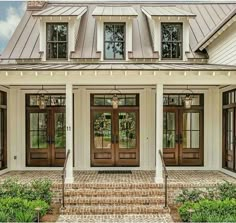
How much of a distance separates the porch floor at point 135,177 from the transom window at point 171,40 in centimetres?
415

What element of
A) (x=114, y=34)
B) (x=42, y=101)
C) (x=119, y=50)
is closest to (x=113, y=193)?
(x=42, y=101)

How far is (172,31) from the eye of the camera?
13.0m

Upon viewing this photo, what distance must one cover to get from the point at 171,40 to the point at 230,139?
4077mm

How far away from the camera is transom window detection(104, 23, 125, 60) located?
1281cm

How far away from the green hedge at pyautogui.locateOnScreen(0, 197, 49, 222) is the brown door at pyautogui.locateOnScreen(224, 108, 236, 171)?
6.07m

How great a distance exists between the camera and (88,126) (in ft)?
40.8

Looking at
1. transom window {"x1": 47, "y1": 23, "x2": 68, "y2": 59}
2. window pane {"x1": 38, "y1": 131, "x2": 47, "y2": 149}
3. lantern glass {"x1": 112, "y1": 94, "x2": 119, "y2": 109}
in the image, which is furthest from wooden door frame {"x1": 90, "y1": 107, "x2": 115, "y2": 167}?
transom window {"x1": 47, "y1": 23, "x2": 68, "y2": 59}

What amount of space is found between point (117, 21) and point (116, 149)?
4.53m

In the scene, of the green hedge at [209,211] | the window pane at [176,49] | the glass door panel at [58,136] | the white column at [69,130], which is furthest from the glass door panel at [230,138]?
the glass door panel at [58,136]

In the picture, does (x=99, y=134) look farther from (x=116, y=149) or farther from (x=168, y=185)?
(x=168, y=185)

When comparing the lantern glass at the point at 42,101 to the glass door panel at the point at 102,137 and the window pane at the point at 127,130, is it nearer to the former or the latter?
the glass door panel at the point at 102,137

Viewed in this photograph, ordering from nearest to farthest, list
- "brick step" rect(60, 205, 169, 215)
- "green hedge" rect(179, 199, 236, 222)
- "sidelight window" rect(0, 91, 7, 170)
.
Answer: "green hedge" rect(179, 199, 236, 222)
"brick step" rect(60, 205, 169, 215)
"sidelight window" rect(0, 91, 7, 170)

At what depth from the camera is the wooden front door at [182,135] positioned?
12570 millimetres

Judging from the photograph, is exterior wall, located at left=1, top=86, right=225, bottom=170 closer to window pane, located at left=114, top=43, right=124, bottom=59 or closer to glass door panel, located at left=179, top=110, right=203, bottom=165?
glass door panel, located at left=179, top=110, right=203, bottom=165
